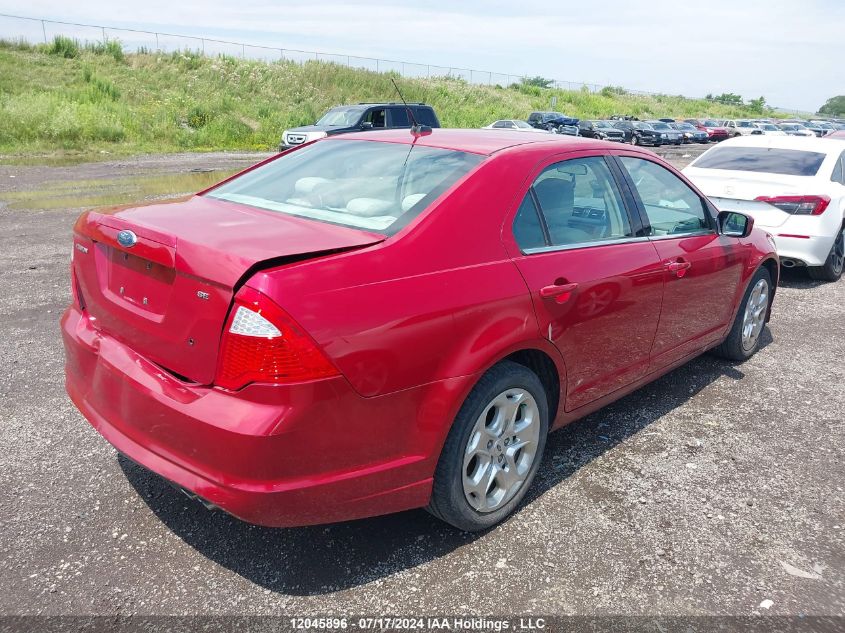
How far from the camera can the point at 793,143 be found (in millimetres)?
8109

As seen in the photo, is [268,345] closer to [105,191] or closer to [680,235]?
[680,235]

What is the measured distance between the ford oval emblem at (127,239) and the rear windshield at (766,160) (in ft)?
23.1

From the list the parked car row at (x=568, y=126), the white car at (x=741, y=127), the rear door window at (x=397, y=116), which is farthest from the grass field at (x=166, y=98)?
the white car at (x=741, y=127)

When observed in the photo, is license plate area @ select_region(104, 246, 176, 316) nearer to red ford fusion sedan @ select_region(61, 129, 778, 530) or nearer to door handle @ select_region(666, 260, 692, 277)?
red ford fusion sedan @ select_region(61, 129, 778, 530)

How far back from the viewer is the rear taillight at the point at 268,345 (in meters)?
2.22

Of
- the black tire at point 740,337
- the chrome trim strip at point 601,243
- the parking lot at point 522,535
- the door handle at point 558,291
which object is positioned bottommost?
the parking lot at point 522,535

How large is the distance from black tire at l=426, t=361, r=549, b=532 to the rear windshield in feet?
19.7

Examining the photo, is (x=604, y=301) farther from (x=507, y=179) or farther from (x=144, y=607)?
(x=144, y=607)

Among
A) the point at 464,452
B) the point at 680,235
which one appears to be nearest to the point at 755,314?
the point at 680,235

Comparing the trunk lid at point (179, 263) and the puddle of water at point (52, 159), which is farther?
the puddle of water at point (52, 159)

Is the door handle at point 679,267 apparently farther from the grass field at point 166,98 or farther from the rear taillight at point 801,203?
the grass field at point 166,98

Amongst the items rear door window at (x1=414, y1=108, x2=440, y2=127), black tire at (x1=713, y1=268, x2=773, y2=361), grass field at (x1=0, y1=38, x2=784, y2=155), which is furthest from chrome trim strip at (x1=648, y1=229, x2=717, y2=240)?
grass field at (x1=0, y1=38, x2=784, y2=155)

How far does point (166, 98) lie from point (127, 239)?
31.5 meters

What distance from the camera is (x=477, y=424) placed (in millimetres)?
2820
